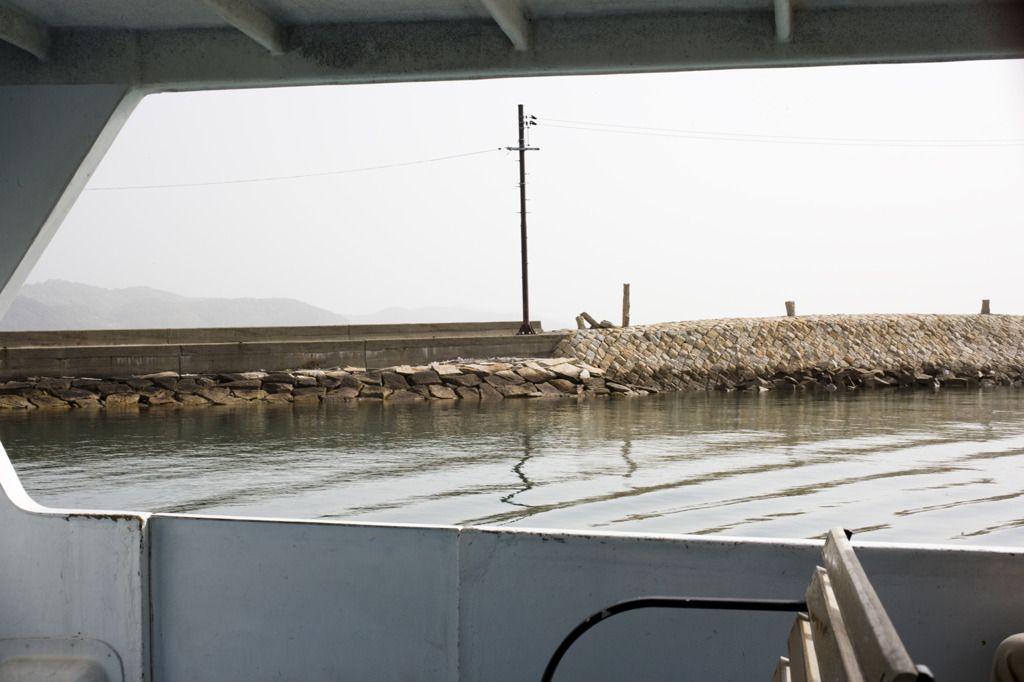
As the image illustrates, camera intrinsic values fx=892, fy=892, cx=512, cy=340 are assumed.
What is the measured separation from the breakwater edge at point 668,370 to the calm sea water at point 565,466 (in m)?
2.06

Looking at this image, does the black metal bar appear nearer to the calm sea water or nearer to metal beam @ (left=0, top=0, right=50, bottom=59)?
metal beam @ (left=0, top=0, right=50, bottom=59)

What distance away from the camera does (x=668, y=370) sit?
92.0 feet

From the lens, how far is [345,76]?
4191 mm

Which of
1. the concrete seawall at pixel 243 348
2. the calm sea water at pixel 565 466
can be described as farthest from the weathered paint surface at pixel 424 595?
the concrete seawall at pixel 243 348

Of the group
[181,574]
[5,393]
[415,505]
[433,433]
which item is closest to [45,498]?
[415,505]

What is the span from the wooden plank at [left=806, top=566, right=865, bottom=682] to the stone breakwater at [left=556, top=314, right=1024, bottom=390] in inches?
982

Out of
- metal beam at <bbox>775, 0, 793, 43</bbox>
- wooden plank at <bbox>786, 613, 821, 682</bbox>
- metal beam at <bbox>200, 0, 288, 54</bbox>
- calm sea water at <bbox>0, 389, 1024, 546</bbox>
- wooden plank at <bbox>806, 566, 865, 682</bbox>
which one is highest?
metal beam at <bbox>200, 0, 288, 54</bbox>

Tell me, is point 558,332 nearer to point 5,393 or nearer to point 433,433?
point 433,433

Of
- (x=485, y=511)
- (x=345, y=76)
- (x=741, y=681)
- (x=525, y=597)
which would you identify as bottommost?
(x=485, y=511)

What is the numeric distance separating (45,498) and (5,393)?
1448 cm

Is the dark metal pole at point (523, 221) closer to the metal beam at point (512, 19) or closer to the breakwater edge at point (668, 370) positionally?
the breakwater edge at point (668, 370)

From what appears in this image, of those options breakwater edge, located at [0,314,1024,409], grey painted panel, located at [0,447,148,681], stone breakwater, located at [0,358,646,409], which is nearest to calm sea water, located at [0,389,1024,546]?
stone breakwater, located at [0,358,646,409]

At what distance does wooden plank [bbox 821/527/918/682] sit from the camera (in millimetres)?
1381

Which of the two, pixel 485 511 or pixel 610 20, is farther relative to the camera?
pixel 485 511
